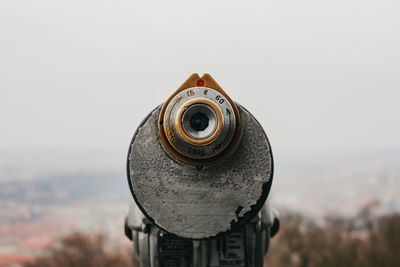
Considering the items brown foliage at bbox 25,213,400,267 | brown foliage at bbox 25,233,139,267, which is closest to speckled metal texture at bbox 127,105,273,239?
brown foliage at bbox 25,213,400,267

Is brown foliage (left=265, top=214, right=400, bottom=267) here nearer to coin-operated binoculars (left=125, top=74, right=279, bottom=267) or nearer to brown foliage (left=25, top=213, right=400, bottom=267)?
brown foliage (left=25, top=213, right=400, bottom=267)

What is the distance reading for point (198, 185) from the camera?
68.7 inches

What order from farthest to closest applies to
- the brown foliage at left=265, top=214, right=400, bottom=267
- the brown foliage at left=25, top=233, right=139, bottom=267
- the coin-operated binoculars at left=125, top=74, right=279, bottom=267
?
the brown foliage at left=25, top=233, right=139, bottom=267, the brown foliage at left=265, top=214, right=400, bottom=267, the coin-operated binoculars at left=125, top=74, right=279, bottom=267

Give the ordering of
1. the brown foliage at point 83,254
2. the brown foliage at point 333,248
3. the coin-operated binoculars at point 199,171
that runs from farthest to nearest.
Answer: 1. the brown foliage at point 83,254
2. the brown foliage at point 333,248
3. the coin-operated binoculars at point 199,171

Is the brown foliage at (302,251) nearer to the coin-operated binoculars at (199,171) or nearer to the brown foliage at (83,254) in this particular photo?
the brown foliage at (83,254)

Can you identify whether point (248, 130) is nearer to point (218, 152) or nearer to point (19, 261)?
point (218, 152)

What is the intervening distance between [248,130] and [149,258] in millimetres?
720

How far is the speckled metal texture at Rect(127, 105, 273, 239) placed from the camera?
1745mm

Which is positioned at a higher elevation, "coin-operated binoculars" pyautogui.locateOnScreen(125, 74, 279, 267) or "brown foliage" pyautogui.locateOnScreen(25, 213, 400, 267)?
"brown foliage" pyautogui.locateOnScreen(25, 213, 400, 267)

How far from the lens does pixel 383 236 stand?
38.3ft

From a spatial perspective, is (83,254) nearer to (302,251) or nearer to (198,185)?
(302,251)

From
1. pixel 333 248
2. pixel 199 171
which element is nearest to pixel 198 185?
pixel 199 171

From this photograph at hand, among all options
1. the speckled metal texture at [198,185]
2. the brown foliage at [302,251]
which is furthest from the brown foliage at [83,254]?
the speckled metal texture at [198,185]

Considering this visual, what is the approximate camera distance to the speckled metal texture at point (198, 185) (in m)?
1.75
